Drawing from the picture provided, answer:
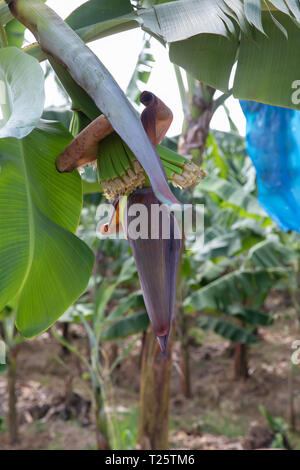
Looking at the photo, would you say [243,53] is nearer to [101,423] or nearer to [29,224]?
[29,224]

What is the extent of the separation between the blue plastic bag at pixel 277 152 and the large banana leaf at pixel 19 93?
77cm

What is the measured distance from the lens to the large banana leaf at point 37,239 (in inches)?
30.3

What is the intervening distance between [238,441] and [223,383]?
116 centimetres

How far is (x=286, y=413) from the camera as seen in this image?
3.70 metres

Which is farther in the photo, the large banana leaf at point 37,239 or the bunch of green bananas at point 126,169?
the large banana leaf at point 37,239

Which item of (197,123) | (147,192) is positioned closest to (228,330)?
(197,123)

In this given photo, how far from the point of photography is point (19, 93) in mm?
621

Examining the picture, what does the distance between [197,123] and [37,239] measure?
1050 mm

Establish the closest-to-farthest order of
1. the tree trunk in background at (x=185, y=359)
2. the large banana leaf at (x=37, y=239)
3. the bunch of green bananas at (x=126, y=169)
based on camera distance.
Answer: the bunch of green bananas at (x=126, y=169)
the large banana leaf at (x=37, y=239)
the tree trunk in background at (x=185, y=359)

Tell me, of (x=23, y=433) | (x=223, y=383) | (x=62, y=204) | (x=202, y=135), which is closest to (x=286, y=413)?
(x=223, y=383)

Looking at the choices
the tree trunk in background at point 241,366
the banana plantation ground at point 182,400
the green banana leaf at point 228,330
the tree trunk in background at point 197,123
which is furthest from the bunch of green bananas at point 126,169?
the tree trunk in background at point 241,366

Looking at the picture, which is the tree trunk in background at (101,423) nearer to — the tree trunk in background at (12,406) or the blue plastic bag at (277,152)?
the tree trunk in background at (12,406)

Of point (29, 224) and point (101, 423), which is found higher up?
point (29, 224)

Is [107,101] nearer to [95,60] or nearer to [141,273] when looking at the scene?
[95,60]
